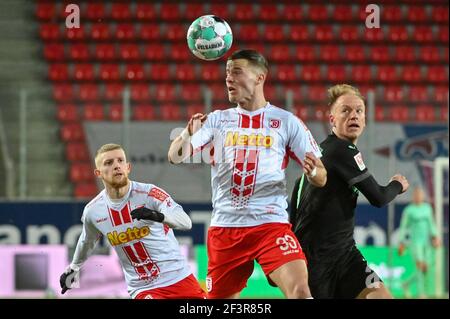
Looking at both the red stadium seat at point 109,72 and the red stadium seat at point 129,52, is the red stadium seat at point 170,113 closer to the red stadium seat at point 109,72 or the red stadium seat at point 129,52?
the red stadium seat at point 109,72

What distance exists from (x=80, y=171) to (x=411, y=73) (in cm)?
481

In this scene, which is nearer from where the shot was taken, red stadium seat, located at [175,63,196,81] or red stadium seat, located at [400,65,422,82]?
red stadium seat, located at [175,63,196,81]

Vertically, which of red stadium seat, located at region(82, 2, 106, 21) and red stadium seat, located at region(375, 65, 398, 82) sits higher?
red stadium seat, located at region(82, 2, 106, 21)

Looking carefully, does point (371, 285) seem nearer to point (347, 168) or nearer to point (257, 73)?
point (347, 168)

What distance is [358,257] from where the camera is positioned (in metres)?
5.94

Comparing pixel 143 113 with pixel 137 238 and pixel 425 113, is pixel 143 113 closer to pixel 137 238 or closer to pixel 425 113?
pixel 425 113

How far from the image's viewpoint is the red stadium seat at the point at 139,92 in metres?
11.8

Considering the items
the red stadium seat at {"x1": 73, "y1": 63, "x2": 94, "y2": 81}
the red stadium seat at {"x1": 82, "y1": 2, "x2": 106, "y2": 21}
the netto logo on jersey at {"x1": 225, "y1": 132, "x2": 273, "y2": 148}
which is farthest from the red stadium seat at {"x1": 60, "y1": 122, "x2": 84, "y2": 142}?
the netto logo on jersey at {"x1": 225, "y1": 132, "x2": 273, "y2": 148}

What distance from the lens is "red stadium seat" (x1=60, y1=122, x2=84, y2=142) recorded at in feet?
36.0

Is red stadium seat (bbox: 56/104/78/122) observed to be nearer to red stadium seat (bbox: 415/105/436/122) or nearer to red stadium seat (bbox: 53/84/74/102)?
red stadium seat (bbox: 53/84/74/102)

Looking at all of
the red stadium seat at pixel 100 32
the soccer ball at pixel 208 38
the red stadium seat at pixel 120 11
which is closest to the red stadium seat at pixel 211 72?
the red stadium seat at pixel 120 11

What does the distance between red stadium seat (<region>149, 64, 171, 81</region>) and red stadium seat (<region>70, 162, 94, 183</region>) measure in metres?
1.95

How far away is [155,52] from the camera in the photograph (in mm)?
12945
